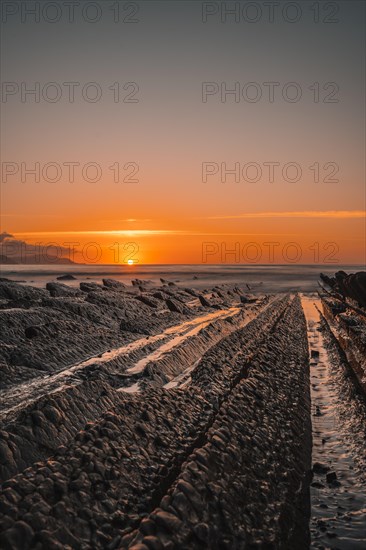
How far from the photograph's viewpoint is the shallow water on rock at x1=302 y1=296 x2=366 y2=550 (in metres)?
4.78

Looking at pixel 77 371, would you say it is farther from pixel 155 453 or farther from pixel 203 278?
pixel 203 278

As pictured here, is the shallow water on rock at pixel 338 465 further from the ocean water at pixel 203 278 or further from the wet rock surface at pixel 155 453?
the ocean water at pixel 203 278

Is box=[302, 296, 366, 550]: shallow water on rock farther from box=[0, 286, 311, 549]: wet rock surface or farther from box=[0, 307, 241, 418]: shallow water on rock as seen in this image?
box=[0, 307, 241, 418]: shallow water on rock

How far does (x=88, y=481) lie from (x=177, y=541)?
1.12 m

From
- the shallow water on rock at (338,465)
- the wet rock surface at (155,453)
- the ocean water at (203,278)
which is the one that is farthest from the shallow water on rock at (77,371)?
the ocean water at (203,278)

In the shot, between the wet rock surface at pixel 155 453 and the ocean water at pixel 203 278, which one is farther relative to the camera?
the ocean water at pixel 203 278

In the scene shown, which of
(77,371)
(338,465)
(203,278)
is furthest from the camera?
(203,278)

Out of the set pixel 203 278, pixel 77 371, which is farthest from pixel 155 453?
pixel 203 278

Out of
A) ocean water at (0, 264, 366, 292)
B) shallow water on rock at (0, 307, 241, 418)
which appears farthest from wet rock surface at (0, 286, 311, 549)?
ocean water at (0, 264, 366, 292)

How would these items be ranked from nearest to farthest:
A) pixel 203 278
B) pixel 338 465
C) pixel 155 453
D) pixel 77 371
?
pixel 155 453 < pixel 338 465 < pixel 77 371 < pixel 203 278

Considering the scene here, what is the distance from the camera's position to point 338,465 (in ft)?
20.6

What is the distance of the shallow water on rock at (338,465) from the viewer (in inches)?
188

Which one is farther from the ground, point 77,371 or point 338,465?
point 77,371

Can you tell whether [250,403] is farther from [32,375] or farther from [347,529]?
[32,375]
